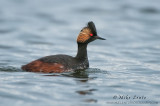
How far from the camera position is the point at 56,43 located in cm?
2156

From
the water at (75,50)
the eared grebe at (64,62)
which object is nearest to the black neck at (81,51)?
the eared grebe at (64,62)

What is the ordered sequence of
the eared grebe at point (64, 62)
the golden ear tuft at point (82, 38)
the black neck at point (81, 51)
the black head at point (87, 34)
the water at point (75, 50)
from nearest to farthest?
the water at point (75, 50), the eared grebe at point (64, 62), the black head at point (87, 34), the golden ear tuft at point (82, 38), the black neck at point (81, 51)

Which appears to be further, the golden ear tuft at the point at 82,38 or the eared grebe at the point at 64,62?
the golden ear tuft at the point at 82,38

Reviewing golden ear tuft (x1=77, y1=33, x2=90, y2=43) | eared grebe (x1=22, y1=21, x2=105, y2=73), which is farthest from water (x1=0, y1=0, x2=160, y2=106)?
golden ear tuft (x1=77, y1=33, x2=90, y2=43)

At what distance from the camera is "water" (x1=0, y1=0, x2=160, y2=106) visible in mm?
11391

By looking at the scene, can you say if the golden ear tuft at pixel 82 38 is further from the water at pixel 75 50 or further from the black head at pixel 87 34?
the water at pixel 75 50

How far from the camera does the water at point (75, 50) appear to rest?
11391 millimetres

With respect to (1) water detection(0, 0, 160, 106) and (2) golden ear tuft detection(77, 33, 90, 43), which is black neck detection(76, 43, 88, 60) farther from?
(1) water detection(0, 0, 160, 106)

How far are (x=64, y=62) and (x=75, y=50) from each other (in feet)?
20.8

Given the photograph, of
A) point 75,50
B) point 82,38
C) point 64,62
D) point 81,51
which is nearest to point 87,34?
point 82,38

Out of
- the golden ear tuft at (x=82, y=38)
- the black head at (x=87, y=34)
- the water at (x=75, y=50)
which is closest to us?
the water at (x=75, y=50)

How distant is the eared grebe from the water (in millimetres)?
238

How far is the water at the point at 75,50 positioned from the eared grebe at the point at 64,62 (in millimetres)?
238

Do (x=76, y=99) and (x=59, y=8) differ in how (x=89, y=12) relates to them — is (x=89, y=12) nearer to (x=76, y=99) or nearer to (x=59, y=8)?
(x=59, y=8)
